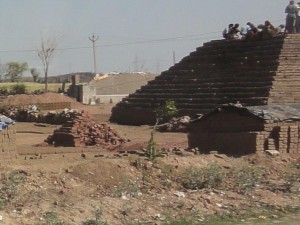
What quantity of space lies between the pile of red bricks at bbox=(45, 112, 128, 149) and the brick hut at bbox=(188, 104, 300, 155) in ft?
14.9

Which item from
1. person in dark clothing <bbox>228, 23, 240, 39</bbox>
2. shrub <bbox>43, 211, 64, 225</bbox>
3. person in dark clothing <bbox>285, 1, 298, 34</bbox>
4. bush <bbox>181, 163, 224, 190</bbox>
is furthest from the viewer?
person in dark clothing <bbox>228, 23, 240, 39</bbox>

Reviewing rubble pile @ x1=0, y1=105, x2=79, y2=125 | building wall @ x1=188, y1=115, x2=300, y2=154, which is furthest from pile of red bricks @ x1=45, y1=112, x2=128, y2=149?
rubble pile @ x1=0, y1=105, x2=79, y2=125

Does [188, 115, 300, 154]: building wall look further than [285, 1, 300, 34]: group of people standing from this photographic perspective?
No

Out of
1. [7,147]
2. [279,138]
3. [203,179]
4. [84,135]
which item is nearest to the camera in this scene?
[203,179]

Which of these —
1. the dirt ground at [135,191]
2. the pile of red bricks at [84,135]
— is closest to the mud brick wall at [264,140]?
the dirt ground at [135,191]

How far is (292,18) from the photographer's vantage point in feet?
80.5

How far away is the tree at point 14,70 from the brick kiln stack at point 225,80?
195 feet

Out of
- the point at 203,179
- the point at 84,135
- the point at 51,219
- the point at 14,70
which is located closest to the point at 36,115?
the point at 84,135

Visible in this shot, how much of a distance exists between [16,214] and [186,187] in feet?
10.2

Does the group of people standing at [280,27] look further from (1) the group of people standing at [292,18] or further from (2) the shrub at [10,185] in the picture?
(2) the shrub at [10,185]

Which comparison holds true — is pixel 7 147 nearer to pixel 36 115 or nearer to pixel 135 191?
pixel 135 191

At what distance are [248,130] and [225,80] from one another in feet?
38.8

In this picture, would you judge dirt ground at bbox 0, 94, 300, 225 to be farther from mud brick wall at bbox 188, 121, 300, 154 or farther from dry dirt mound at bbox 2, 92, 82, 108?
dry dirt mound at bbox 2, 92, 82, 108

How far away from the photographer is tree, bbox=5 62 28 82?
85750mm
